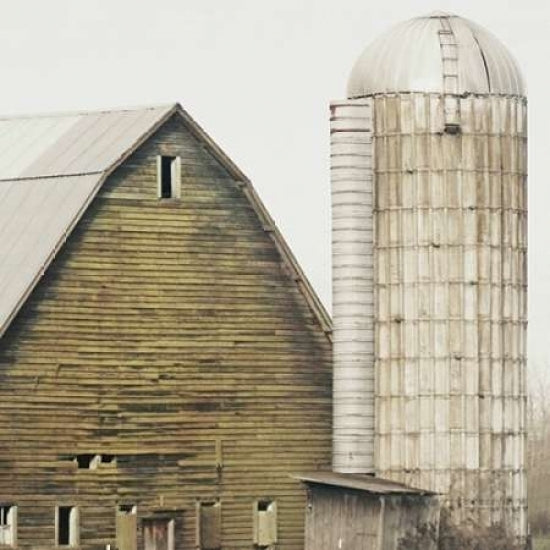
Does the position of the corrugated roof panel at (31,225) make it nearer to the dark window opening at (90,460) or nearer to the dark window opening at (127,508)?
the dark window opening at (90,460)

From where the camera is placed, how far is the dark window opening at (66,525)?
54.5m

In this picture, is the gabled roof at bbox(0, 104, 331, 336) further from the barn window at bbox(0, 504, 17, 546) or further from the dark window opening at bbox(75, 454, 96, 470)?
the barn window at bbox(0, 504, 17, 546)

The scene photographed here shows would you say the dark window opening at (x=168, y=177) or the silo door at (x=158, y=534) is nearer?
the silo door at (x=158, y=534)

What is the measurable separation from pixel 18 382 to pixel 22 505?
8.80ft

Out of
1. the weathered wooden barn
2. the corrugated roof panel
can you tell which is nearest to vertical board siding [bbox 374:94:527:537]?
the weathered wooden barn

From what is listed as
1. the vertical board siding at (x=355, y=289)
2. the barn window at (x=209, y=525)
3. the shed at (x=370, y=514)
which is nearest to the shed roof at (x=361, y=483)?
the shed at (x=370, y=514)

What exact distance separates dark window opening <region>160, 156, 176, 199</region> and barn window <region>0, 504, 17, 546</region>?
7813 millimetres

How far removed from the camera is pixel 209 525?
5622 centimetres

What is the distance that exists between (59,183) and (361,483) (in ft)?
31.3

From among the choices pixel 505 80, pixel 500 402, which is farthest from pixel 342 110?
pixel 500 402

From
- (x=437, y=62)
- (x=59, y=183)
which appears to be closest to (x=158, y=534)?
(x=59, y=183)

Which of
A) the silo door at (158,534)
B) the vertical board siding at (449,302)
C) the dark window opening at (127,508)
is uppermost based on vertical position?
the vertical board siding at (449,302)

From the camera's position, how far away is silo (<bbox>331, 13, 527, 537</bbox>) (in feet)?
→ 183

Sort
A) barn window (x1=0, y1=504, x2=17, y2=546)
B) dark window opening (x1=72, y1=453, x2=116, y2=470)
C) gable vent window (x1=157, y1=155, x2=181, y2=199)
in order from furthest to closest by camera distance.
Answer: gable vent window (x1=157, y1=155, x2=181, y2=199)
dark window opening (x1=72, y1=453, x2=116, y2=470)
barn window (x1=0, y1=504, x2=17, y2=546)
